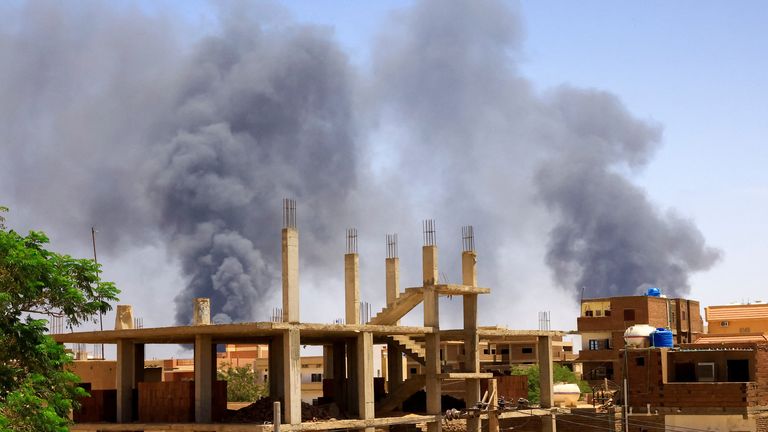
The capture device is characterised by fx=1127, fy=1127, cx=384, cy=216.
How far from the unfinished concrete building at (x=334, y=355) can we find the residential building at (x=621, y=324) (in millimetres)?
44589

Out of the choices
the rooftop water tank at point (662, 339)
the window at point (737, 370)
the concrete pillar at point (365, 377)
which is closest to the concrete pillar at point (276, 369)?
the concrete pillar at point (365, 377)

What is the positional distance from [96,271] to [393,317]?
18420 mm

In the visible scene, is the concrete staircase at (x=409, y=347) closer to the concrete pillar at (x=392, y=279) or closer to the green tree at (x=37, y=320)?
the concrete pillar at (x=392, y=279)

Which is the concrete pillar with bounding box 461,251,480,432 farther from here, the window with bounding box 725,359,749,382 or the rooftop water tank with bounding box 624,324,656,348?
the window with bounding box 725,359,749,382

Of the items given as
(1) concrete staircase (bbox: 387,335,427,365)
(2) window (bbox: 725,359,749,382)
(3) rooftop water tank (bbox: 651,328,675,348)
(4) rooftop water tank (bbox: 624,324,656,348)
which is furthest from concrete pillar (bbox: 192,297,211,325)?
(2) window (bbox: 725,359,749,382)

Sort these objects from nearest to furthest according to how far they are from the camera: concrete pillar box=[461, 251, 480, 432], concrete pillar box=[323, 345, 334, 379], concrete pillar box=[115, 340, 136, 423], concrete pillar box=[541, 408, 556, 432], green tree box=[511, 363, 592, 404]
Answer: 1. concrete pillar box=[115, 340, 136, 423]
2. concrete pillar box=[461, 251, 480, 432]
3. concrete pillar box=[541, 408, 556, 432]
4. concrete pillar box=[323, 345, 334, 379]
5. green tree box=[511, 363, 592, 404]

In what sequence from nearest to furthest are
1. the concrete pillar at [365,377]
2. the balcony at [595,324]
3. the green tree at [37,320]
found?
the green tree at [37,320], the concrete pillar at [365,377], the balcony at [595,324]

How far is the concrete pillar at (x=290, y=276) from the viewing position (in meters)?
47.5

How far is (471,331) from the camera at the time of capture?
6038 cm

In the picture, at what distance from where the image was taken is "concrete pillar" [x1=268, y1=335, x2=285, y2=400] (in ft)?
178

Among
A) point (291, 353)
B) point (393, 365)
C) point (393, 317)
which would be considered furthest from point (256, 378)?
point (291, 353)

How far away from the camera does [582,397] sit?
9481 cm

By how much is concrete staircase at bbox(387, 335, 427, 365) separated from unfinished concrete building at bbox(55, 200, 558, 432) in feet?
0.22

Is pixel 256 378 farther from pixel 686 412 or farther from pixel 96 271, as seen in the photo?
pixel 96 271
